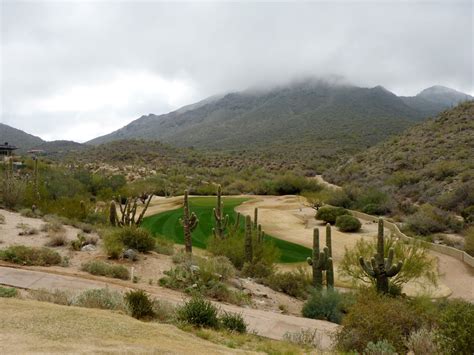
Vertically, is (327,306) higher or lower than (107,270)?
lower

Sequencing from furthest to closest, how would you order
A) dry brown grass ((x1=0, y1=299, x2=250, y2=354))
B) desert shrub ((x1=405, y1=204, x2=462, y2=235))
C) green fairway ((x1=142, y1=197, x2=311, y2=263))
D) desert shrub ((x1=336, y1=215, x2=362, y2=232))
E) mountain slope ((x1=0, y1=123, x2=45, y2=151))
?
mountain slope ((x1=0, y1=123, x2=45, y2=151)), desert shrub ((x1=336, y1=215, x2=362, y2=232)), desert shrub ((x1=405, y1=204, x2=462, y2=235)), green fairway ((x1=142, y1=197, x2=311, y2=263)), dry brown grass ((x1=0, y1=299, x2=250, y2=354))

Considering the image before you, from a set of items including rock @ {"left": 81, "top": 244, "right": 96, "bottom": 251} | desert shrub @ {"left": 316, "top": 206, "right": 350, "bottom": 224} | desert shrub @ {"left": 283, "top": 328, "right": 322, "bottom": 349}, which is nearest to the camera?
desert shrub @ {"left": 283, "top": 328, "right": 322, "bottom": 349}

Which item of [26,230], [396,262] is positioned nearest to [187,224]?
[26,230]

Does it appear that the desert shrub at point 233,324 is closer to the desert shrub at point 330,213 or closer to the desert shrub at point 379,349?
the desert shrub at point 379,349

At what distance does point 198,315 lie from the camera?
10820 mm

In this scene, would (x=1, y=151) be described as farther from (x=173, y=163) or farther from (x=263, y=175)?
(x=263, y=175)

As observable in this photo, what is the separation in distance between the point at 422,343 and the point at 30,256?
13024mm

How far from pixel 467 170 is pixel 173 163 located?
5365 centimetres

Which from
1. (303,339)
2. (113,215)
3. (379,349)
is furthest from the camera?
(113,215)

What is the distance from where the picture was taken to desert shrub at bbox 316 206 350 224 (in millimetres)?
41062

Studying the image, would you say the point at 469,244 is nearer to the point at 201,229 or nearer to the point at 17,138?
the point at 201,229

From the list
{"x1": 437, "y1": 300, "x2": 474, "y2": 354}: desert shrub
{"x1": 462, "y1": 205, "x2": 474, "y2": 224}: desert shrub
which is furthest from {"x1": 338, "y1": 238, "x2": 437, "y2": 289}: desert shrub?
→ {"x1": 462, "y1": 205, "x2": 474, "y2": 224}: desert shrub

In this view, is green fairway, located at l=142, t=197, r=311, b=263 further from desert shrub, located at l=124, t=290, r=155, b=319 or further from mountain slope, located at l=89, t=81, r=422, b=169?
mountain slope, located at l=89, t=81, r=422, b=169

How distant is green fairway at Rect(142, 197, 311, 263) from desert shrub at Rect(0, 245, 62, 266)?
1000 centimetres
